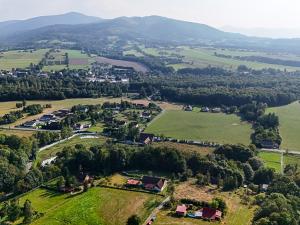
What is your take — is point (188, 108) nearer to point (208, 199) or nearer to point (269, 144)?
point (269, 144)

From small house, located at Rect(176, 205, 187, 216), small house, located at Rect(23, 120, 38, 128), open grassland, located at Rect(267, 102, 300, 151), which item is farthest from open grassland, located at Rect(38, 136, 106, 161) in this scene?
open grassland, located at Rect(267, 102, 300, 151)

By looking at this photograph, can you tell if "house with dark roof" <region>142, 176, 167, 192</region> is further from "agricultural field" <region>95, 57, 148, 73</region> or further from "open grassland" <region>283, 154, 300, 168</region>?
"agricultural field" <region>95, 57, 148, 73</region>

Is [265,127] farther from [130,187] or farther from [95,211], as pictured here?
[95,211]

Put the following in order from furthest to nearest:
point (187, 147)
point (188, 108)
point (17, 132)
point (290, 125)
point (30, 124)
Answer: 1. point (188, 108)
2. point (290, 125)
3. point (30, 124)
4. point (17, 132)
5. point (187, 147)

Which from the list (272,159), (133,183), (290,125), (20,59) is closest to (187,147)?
(272,159)

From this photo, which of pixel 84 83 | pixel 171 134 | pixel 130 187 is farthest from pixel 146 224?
pixel 84 83

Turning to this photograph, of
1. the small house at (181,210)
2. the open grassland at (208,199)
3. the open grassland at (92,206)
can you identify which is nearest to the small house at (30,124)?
the open grassland at (92,206)

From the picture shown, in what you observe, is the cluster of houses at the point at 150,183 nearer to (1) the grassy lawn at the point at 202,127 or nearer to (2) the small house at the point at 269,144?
(1) the grassy lawn at the point at 202,127
